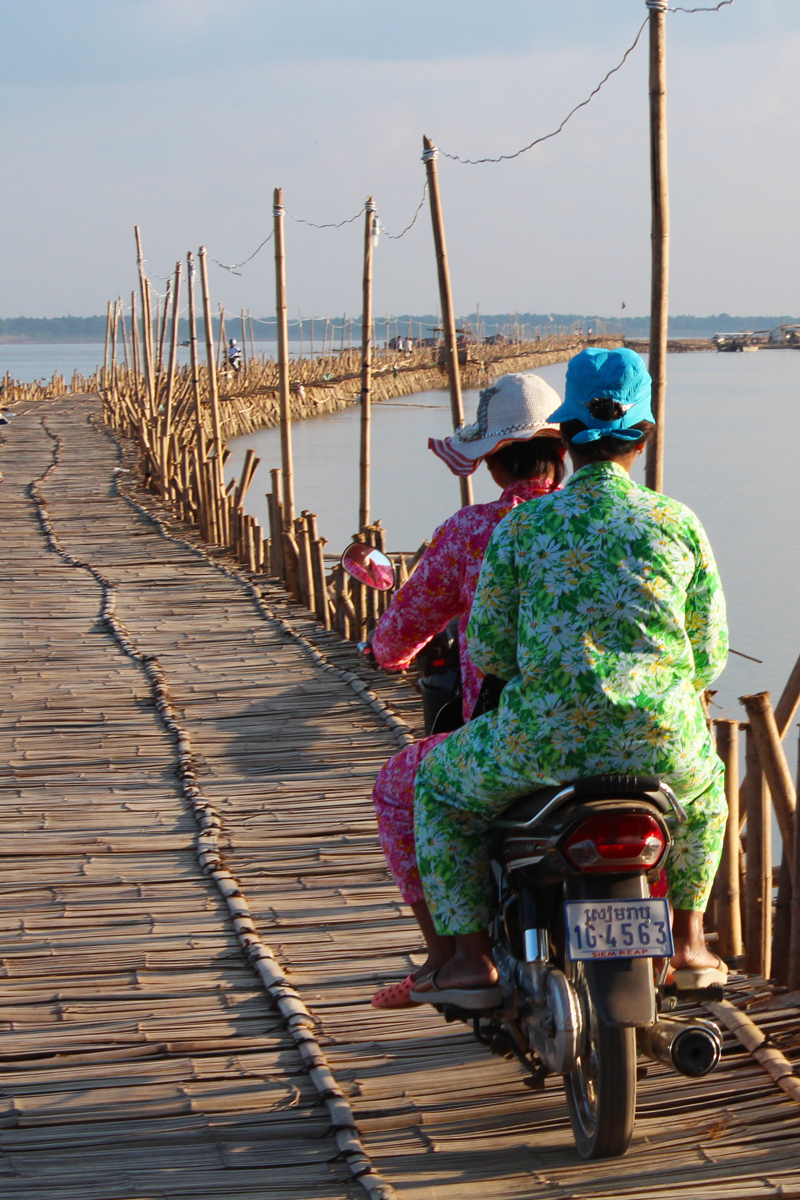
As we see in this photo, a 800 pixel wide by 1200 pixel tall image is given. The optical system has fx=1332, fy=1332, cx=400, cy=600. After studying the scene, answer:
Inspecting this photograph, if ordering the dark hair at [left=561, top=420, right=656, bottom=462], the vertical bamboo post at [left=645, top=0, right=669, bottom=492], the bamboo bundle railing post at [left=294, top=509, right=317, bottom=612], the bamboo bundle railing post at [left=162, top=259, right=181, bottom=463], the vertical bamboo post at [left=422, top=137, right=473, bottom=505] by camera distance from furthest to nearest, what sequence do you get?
the bamboo bundle railing post at [left=162, top=259, right=181, bottom=463], the bamboo bundle railing post at [left=294, top=509, right=317, bottom=612], the vertical bamboo post at [left=422, top=137, right=473, bottom=505], the vertical bamboo post at [left=645, top=0, right=669, bottom=492], the dark hair at [left=561, top=420, right=656, bottom=462]

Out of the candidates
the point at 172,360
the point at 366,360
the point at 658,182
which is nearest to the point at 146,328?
the point at 172,360

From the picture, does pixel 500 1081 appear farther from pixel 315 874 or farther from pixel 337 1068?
pixel 315 874

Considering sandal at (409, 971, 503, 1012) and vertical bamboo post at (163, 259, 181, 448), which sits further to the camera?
vertical bamboo post at (163, 259, 181, 448)

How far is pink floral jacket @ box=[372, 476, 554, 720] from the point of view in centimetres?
243

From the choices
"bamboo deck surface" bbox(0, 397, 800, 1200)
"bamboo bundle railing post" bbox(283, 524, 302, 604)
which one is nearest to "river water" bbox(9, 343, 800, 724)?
"bamboo bundle railing post" bbox(283, 524, 302, 604)

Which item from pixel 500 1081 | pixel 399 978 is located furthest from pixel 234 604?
pixel 500 1081

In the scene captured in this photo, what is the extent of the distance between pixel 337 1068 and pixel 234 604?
4.41 m

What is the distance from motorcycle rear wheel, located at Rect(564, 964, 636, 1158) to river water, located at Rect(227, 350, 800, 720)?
3.94 metres

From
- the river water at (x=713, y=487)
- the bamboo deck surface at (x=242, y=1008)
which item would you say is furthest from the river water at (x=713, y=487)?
the bamboo deck surface at (x=242, y=1008)

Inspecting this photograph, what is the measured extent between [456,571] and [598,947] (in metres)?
0.88

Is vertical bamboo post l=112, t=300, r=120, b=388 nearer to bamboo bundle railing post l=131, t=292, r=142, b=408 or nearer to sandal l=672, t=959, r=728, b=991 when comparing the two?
bamboo bundle railing post l=131, t=292, r=142, b=408

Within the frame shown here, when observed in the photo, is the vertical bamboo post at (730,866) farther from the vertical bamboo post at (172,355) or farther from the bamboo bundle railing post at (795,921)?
the vertical bamboo post at (172,355)

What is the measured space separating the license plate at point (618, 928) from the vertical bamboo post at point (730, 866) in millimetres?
1018

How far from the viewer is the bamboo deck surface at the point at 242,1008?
1.98 meters
